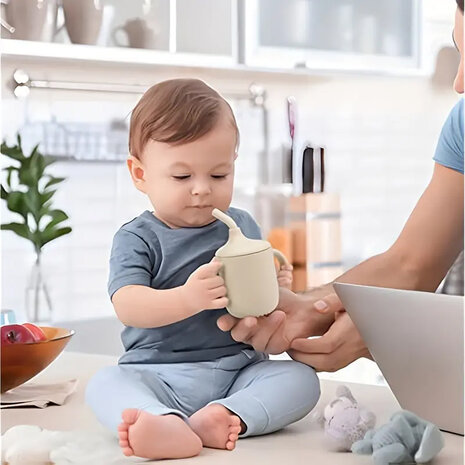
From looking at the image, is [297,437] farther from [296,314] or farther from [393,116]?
[393,116]

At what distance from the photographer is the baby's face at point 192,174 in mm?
964

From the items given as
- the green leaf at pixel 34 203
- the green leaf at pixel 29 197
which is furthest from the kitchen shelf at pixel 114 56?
the green leaf at pixel 34 203

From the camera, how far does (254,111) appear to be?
3.00 meters

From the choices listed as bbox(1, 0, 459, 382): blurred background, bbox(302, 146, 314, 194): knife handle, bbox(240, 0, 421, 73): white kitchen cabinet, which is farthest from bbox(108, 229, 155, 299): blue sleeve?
bbox(302, 146, 314, 194): knife handle

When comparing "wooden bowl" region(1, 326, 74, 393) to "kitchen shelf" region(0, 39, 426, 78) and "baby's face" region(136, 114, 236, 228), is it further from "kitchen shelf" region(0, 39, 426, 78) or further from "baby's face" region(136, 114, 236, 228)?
"kitchen shelf" region(0, 39, 426, 78)

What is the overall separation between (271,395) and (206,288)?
0.43 ft

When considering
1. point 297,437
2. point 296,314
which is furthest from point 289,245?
point 297,437

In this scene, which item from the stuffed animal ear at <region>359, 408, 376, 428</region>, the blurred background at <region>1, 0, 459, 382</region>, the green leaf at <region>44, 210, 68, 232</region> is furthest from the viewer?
the blurred background at <region>1, 0, 459, 382</region>

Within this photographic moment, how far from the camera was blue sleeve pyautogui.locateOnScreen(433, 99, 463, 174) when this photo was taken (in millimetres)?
1354

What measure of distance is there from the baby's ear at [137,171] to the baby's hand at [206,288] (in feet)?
0.50

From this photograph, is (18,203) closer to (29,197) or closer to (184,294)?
(29,197)

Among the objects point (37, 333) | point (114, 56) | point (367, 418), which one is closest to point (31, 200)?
point (114, 56)

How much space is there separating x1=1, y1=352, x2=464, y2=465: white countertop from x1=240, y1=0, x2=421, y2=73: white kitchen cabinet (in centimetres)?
168

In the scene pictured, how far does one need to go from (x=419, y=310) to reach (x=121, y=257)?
32 cm
